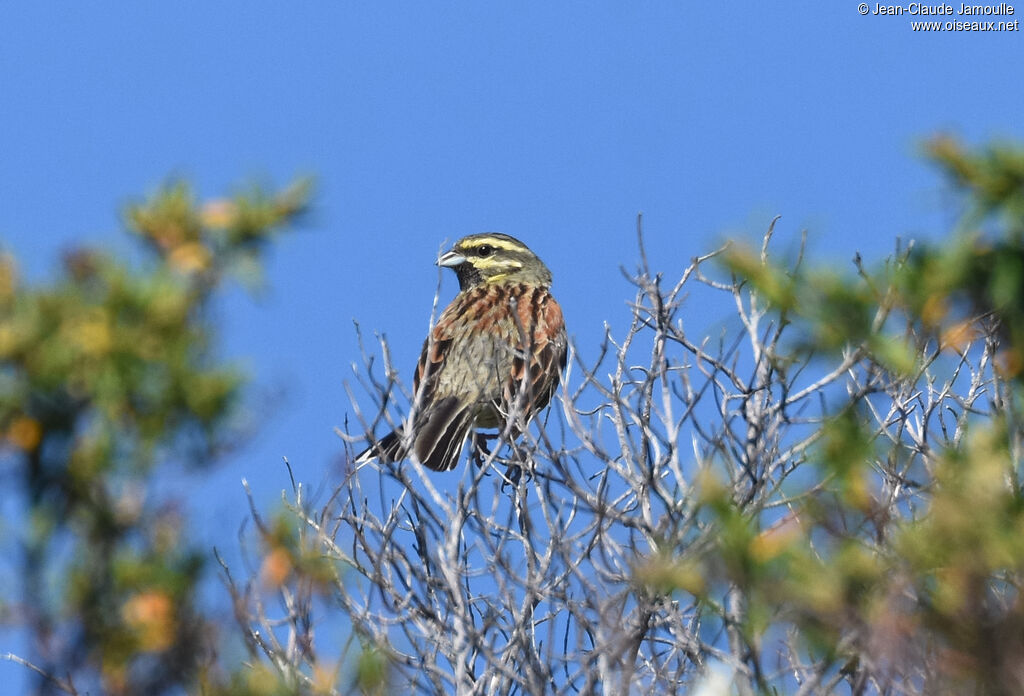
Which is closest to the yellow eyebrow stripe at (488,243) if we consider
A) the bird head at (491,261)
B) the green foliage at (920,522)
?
the bird head at (491,261)

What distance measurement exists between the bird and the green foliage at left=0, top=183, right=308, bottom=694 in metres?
4.80

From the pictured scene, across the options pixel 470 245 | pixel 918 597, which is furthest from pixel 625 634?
pixel 470 245

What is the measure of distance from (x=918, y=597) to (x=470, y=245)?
30.3ft

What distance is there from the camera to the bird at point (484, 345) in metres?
9.36

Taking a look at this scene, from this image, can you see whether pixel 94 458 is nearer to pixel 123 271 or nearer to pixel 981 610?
pixel 123 271

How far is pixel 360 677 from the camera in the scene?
391cm

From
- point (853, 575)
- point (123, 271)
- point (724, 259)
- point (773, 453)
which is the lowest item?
point (853, 575)

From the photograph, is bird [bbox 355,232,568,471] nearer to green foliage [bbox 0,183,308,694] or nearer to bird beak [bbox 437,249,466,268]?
bird beak [bbox 437,249,466,268]

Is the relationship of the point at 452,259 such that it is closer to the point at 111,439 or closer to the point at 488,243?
the point at 488,243

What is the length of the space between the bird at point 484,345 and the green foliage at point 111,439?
4798 millimetres

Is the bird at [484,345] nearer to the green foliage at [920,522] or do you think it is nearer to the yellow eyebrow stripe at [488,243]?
the yellow eyebrow stripe at [488,243]

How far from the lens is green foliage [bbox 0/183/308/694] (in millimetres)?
Result: 3090

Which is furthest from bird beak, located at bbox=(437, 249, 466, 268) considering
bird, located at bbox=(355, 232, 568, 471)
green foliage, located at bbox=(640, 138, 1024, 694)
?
green foliage, located at bbox=(640, 138, 1024, 694)

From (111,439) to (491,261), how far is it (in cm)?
909
